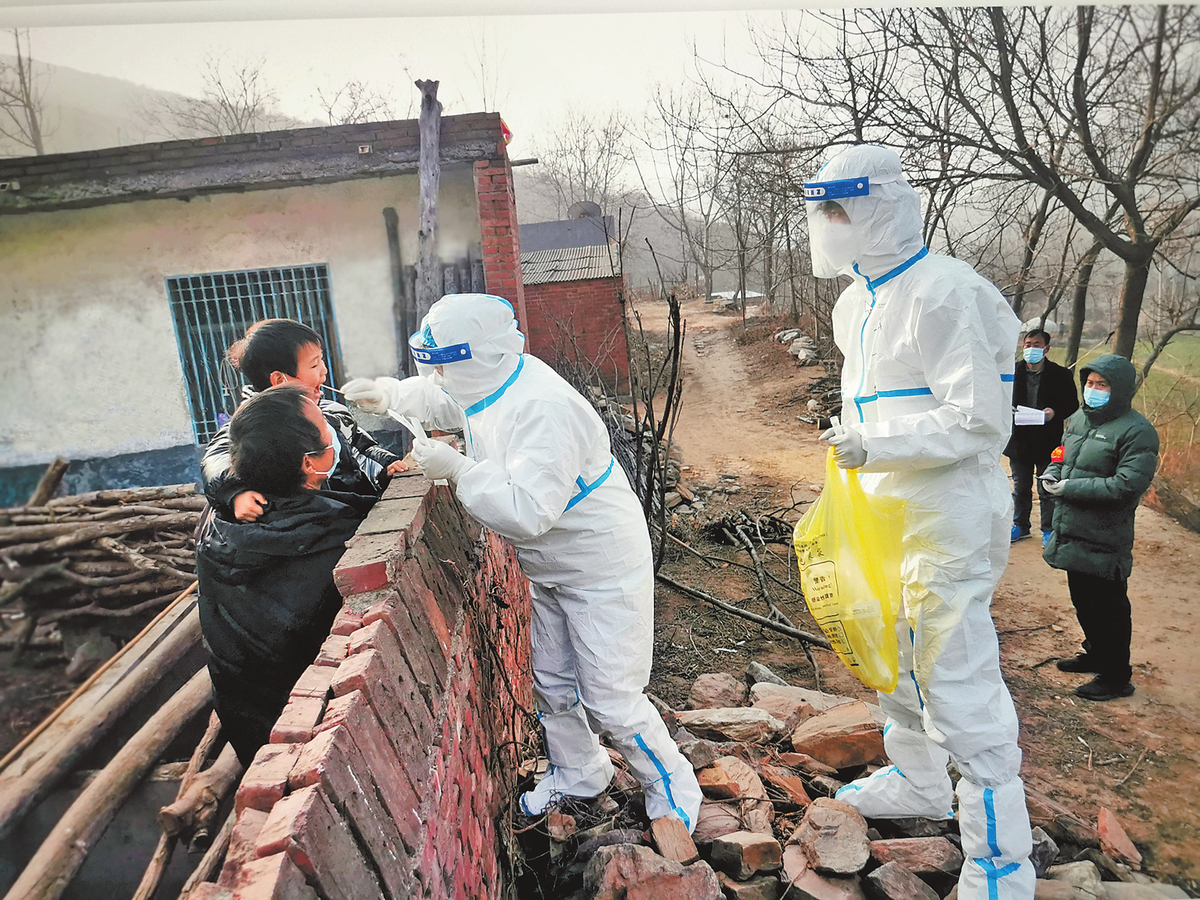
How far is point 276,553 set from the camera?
4.72 ft

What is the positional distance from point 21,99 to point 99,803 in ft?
7.31

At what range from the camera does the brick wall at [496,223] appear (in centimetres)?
435

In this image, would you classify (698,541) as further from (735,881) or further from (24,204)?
(24,204)

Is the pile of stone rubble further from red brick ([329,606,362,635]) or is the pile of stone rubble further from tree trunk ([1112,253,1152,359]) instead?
tree trunk ([1112,253,1152,359])

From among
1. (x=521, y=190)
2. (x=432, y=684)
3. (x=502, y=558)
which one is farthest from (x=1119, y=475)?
(x=521, y=190)

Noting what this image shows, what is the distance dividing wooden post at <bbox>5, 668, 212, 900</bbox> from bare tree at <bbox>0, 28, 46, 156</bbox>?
208cm

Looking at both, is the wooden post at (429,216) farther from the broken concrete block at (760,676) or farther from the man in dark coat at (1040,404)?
the man in dark coat at (1040,404)

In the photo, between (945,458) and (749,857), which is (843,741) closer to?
(749,857)

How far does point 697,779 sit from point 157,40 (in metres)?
2.75

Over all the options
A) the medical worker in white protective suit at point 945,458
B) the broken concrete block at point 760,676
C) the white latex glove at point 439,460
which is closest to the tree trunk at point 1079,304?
the broken concrete block at point 760,676

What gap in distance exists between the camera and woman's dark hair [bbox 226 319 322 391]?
6.12 ft

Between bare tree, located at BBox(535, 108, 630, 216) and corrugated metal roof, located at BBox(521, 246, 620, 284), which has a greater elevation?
bare tree, located at BBox(535, 108, 630, 216)

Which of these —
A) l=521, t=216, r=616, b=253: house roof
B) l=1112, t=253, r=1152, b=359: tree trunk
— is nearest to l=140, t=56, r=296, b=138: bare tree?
l=1112, t=253, r=1152, b=359: tree trunk

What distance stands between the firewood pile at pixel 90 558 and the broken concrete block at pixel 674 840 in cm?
298
